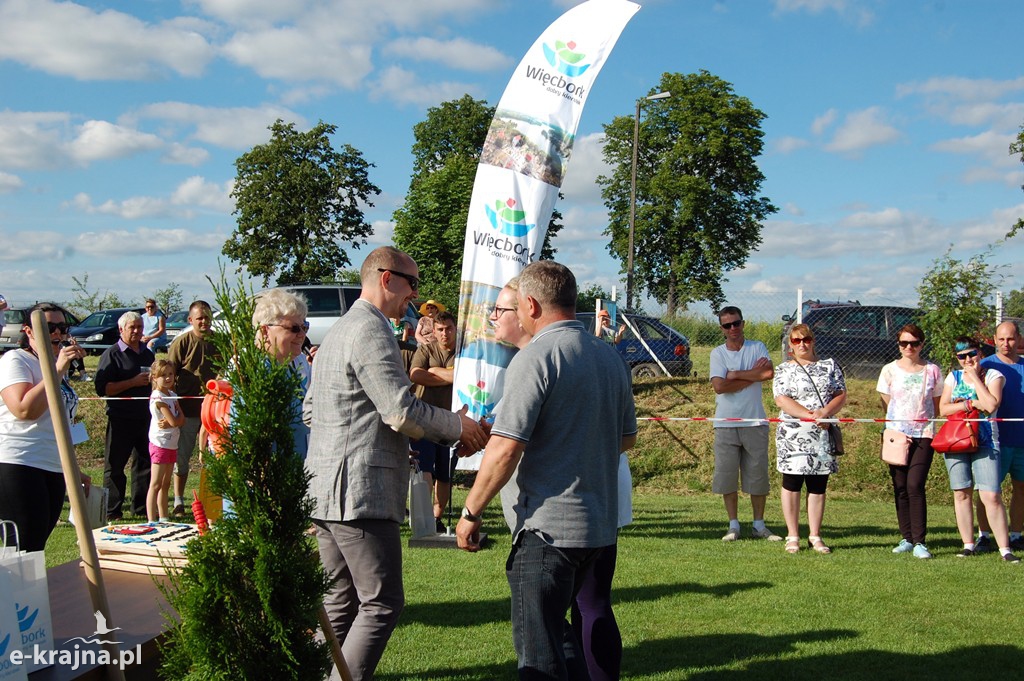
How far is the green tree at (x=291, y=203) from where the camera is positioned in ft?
162

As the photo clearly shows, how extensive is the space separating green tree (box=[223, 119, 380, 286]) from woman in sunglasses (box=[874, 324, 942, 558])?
1706 inches

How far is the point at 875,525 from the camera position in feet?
31.4

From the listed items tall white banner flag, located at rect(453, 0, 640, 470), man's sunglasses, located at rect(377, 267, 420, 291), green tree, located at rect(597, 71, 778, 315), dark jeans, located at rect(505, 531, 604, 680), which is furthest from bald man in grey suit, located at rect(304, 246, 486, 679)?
green tree, located at rect(597, 71, 778, 315)

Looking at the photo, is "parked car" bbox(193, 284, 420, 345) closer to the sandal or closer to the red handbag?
the sandal

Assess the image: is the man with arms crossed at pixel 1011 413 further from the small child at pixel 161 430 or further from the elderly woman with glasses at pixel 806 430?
the small child at pixel 161 430

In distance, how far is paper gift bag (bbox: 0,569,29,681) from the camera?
2.23m

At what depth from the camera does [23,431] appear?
180 inches

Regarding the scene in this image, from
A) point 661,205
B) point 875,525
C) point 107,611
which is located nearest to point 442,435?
point 107,611

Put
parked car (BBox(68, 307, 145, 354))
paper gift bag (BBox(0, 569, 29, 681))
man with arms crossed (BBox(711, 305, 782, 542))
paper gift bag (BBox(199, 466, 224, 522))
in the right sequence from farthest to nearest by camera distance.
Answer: parked car (BBox(68, 307, 145, 354)) < man with arms crossed (BBox(711, 305, 782, 542)) < paper gift bag (BBox(199, 466, 224, 522)) < paper gift bag (BBox(0, 569, 29, 681))

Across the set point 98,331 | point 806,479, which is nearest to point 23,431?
point 806,479

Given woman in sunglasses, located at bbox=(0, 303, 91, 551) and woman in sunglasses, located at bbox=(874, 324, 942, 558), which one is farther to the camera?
woman in sunglasses, located at bbox=(874, 324, 942, 558)

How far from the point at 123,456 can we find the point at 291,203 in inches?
1668

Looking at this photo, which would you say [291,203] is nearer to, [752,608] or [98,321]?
[98,321]

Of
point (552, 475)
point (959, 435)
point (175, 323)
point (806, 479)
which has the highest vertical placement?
point (175, 323)
